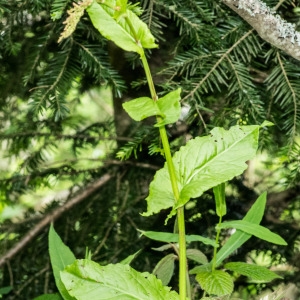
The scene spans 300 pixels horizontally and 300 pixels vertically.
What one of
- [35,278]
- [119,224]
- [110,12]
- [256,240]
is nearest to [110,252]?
[119,224]

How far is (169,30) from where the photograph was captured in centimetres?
129

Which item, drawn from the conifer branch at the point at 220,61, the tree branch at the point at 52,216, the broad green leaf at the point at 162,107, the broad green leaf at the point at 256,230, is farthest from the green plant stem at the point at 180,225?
the tree branch at the point at 52,216

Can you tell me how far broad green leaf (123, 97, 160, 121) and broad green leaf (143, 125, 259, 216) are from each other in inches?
2.7

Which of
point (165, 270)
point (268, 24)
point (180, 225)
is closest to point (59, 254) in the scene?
point (165, 270)

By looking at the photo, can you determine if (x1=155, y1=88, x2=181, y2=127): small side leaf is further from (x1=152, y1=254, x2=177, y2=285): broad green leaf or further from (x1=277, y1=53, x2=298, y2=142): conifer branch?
(x1=277, y1=53, x2=298, y2=142): conifer branch

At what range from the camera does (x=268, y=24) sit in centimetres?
79

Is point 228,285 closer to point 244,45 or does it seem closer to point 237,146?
point 237,146

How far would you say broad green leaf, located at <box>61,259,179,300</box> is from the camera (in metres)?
0.54

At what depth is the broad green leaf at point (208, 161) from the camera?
0.57 meters

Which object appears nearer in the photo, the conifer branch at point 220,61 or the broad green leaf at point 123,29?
the broad green leaf at point 123,29

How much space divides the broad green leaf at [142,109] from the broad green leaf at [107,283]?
0.16 metres

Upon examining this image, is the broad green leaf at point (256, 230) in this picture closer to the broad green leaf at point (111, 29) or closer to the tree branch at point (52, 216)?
the broad green leaf at point (111, 29)

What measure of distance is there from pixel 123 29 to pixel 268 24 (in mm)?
332

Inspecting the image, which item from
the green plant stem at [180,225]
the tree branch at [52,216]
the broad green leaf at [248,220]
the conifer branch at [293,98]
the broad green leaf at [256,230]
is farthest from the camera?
the tree branch at [52,216]
